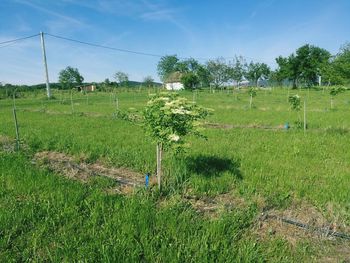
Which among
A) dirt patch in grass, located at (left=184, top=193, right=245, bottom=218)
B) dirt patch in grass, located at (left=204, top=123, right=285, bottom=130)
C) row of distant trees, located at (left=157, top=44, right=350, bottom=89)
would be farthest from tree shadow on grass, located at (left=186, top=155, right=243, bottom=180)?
row of distant trees, located at (left=157, top=44, right=350, bottom=89)

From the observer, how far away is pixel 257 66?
81.2 metres

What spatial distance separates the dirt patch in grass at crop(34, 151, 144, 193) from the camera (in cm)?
574

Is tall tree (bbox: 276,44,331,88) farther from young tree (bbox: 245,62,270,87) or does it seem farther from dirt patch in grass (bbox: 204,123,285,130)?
dirt patch in grass (bbox: 204,123,285,130)

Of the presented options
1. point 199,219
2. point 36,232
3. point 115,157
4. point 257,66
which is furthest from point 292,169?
point 257,66

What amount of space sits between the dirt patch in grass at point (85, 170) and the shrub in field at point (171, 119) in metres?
1.34

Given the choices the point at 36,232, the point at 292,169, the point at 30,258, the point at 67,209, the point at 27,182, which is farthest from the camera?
the point at 292,169

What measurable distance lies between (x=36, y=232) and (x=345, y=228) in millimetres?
4264

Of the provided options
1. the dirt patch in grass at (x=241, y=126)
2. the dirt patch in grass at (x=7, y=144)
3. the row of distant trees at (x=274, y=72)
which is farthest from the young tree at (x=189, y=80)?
the dirt patch in grass at (x=7, y=144)

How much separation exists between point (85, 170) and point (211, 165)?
2.91 metres

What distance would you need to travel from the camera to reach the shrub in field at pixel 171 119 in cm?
446

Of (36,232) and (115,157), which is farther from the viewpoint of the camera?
(115,157)

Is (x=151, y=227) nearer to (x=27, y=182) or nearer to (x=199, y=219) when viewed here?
(x=199, y=219)

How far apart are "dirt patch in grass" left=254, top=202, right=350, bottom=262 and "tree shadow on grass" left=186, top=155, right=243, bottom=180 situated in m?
1.50

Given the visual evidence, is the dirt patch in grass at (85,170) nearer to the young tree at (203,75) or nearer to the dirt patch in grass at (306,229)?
the dirt patch in grass at (306,229)
